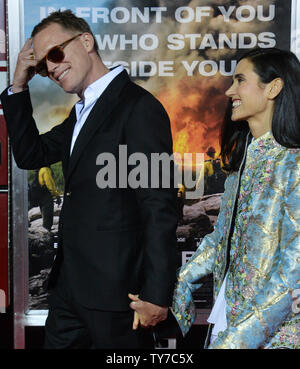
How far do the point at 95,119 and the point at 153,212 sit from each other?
422mm

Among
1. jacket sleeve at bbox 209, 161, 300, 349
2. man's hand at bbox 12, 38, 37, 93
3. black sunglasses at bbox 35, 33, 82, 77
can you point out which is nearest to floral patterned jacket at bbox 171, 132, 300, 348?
jacket sleeve at bbox 209, 161, 300, 349

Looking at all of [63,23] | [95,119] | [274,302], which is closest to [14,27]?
[63,23]

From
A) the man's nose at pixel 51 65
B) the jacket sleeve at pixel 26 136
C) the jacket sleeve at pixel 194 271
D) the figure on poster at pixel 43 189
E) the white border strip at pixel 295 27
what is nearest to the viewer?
the jacket sleeve at pixel 194 271

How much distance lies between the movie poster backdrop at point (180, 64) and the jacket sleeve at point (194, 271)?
1.21m

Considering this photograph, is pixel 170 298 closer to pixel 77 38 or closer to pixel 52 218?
pixel 77 38

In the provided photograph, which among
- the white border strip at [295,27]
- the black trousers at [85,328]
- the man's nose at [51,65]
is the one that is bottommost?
the black trousers at [85,328]

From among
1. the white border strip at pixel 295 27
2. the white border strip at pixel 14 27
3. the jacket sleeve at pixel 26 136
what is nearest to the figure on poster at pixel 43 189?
the white border strip at pixel 14 27

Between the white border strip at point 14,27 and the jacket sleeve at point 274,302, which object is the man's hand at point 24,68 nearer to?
the white border strip at point 14,27

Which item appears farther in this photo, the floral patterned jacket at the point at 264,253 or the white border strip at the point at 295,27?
the white border strip at the point at 295,27

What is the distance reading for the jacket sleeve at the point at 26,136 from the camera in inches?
80.7

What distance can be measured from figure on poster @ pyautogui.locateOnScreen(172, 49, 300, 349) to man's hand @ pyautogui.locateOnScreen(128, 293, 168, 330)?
0.28 feet

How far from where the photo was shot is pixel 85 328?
1.95 meters

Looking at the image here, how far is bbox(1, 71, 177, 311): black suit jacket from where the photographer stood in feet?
5.65

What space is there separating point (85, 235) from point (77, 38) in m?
0.81
